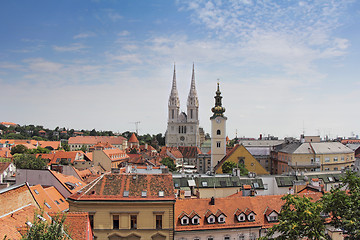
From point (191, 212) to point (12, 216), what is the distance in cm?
1631

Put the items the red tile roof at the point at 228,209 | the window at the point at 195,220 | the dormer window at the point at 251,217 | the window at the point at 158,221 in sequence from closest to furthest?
the window at the point at 158,221 < the window at the point at 195,220 < the red tile roof at the point at 228,209 < the dormer window at the point at 251,217

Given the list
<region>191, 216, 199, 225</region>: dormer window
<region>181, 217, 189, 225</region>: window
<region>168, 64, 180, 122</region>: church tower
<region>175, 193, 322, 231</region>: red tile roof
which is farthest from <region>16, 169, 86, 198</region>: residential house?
<region>168, 64, 180, 122</region>: church tower

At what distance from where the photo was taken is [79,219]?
72.8 ft

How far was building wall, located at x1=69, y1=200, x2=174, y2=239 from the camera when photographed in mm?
29938

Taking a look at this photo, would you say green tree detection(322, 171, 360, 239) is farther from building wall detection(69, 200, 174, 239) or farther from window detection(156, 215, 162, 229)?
window detection(156, 215, 162, 229)

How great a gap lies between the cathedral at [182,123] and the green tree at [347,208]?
161 metres

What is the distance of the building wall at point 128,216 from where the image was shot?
29.9 meters

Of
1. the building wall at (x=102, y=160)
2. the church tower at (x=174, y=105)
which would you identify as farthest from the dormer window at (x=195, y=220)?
the church tower at (x=174, y=105)

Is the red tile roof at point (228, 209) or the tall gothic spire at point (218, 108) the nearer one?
the red tile roof at point (228, 209)

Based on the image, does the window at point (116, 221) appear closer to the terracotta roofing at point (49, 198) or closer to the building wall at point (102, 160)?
the terracotta roofing at point (49, 198)

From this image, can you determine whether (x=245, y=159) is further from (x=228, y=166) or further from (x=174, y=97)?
(x=174, y=97)

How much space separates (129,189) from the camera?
Answer: 31.5m

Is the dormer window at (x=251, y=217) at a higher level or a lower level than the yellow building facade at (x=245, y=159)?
lower

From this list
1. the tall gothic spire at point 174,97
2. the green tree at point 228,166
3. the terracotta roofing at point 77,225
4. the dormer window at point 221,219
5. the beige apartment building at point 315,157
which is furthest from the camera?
the tall gothic spire at point 174,97
